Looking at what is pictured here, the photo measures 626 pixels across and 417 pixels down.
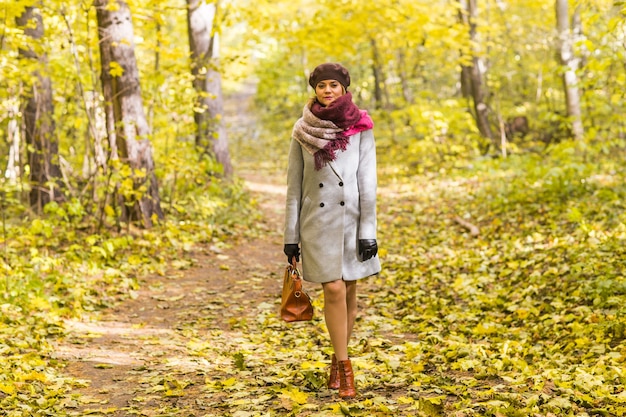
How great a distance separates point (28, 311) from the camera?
620 cm

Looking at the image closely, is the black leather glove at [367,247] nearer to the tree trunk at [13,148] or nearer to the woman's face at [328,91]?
the woman's face at [328,91]

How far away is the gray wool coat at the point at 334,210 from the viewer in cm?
421

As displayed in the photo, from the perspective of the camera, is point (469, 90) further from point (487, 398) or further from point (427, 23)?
point (487, 398)

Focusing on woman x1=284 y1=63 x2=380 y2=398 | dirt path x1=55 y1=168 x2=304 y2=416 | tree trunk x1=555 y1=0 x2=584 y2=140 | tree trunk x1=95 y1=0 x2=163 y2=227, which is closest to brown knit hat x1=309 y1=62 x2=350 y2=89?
woman x1=284 y1=63 x2=380 y2=398

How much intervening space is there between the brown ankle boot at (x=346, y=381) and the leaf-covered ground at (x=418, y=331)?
0.32ft

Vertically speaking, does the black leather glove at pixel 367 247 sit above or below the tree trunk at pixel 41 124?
below

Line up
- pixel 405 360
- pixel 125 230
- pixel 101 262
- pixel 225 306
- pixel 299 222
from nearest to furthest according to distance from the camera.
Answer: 1. pixel 299 222
2. pixel 405 360
3. pixel 225 306
4. pixel 101 262
5. pixel 125 230

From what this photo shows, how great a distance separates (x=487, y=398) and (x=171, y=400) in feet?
6.96

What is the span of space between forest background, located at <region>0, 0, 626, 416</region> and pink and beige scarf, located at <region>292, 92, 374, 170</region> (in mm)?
1633

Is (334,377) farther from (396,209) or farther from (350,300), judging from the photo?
(396,209)

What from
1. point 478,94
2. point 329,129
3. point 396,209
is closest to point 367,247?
point 329,129

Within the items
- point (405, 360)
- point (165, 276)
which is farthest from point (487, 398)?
point (165, 276)

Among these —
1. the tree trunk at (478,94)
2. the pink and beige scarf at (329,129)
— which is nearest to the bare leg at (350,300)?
the pink and beige scarf at (329,129)

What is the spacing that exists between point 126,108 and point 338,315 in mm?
6106
